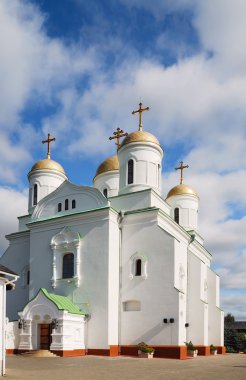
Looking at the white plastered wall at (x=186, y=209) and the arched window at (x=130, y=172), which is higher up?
the arched window at (x=130, y=172)

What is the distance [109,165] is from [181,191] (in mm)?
7075

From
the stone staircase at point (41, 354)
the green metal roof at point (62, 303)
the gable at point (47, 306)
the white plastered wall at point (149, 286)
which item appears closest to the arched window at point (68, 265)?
the green metal roof at point (62, 303)

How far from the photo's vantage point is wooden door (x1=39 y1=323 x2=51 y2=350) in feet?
76.8

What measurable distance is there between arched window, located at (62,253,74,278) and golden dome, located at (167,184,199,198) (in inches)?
513

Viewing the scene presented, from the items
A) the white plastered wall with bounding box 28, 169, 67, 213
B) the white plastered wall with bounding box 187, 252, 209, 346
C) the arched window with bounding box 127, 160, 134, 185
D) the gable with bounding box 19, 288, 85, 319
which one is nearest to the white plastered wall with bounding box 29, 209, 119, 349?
the gable with bounding box 19, 288, 85, 319

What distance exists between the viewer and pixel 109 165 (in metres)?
32.7

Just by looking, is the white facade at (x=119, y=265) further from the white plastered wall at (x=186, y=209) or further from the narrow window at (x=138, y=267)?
the white plastered wall at (x=186, y=209)

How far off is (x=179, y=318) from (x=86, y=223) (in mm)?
7603

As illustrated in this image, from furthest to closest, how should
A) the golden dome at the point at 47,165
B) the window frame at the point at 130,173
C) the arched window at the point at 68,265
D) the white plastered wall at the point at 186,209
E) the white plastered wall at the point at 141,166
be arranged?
the white plastered wall at the point at 186,209
the golden dome at the point at 47,165
the window frame at the point at 130,173
the white plastered wall at the point at 141,166
the arched window at the point at 68,265

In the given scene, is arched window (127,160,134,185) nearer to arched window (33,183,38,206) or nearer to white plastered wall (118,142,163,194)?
white plastered wall (118,142,163,194)

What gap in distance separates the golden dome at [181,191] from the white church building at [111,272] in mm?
6632

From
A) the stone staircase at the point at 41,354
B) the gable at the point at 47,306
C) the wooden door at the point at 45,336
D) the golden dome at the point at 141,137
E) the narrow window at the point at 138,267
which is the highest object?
the golden dome at the point at 141,137

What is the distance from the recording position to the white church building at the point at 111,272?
23.3m

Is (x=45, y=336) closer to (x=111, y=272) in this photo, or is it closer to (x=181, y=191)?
(x=111, y=272)
